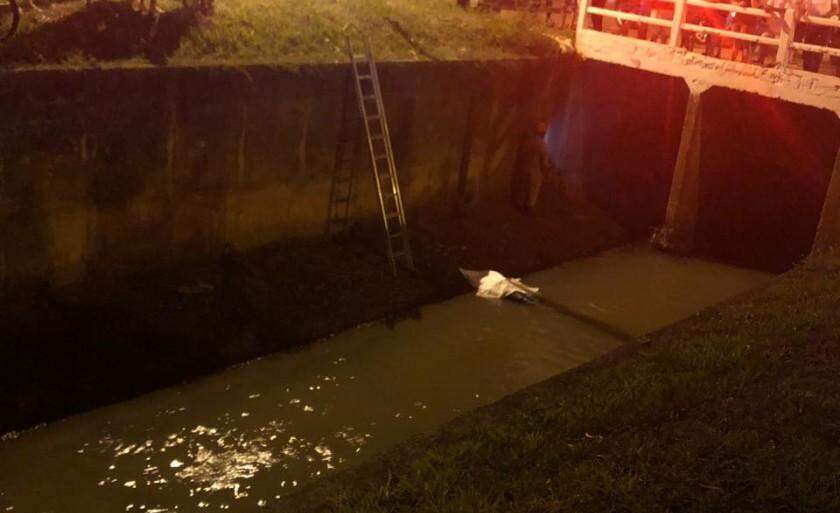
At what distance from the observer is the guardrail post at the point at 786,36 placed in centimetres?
1324

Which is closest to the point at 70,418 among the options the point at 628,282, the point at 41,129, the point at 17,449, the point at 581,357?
the point at 17,449

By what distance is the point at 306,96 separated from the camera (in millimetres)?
11492

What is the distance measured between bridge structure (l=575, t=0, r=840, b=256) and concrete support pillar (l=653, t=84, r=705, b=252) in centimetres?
2

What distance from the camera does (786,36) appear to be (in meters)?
13.3

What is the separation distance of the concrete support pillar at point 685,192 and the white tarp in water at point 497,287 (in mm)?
4064

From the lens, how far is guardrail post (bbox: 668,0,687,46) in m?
14.6

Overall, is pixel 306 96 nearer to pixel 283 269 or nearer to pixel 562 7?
pixel 283 269

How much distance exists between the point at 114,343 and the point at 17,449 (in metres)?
1.57

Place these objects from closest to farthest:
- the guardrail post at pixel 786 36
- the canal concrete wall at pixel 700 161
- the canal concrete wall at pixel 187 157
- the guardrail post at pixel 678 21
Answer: the canal concrete wall at pixel 187 157 → the guardrail post at pixel 786 36 → the guardrail post at pixel 678 21 → the canal concrete wall at pixel 700 161

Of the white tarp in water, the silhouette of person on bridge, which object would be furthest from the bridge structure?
the white tarp in water

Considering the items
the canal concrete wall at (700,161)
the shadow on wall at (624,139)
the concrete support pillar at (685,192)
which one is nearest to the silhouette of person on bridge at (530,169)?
the canal concrete wall at (700,161)

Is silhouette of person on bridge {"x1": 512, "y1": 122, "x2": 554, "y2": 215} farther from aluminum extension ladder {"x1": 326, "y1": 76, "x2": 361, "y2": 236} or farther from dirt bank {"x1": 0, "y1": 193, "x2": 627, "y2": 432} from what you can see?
aluminum extension ladder {"x1": 326, "y1": 76, "x2": 361, "y2": 236}

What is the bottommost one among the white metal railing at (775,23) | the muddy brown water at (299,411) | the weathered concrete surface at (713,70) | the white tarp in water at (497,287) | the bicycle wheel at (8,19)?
the muddy brown water at (299,411)

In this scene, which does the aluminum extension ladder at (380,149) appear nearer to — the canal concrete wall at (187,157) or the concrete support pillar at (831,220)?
the canal concrete wall at (187,157)
